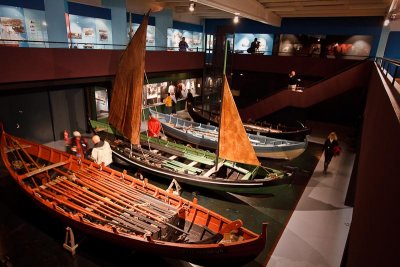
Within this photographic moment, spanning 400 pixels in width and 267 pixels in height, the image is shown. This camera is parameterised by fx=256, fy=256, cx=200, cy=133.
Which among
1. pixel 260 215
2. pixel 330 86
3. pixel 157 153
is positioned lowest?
pixel 260 215

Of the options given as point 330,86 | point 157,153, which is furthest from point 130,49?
point 330,86

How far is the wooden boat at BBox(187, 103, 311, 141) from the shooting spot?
12.5 metres

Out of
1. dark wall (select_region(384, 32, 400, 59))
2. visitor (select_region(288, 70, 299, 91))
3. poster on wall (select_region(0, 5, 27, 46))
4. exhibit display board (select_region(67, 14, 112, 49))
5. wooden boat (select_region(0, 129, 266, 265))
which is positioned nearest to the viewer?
wooden boat (select_region(0, 129, 266, 265))

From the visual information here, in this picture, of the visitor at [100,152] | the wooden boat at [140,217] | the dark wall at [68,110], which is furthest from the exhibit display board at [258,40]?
the wooden boat at [140,217]

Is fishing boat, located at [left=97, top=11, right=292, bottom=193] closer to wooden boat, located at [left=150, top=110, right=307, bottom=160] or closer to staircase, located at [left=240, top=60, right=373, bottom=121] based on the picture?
wooden boat, located at [left=150, top=110, right=307, bottom=160]

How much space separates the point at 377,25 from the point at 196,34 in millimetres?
14617

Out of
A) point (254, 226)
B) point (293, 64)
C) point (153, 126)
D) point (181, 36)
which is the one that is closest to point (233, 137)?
point (254, 226)

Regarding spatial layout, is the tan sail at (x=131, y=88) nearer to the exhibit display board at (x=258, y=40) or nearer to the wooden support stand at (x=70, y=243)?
the wooden support stand at (x=70, y=243)

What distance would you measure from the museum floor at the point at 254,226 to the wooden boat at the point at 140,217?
31.3 inches

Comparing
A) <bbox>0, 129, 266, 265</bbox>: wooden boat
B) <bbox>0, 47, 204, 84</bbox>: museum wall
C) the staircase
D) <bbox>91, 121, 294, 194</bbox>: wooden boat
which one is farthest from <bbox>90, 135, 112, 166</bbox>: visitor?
the staircase

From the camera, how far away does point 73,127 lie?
13008mm

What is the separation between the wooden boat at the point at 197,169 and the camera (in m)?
7.71

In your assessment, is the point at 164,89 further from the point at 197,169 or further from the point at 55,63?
the point at 197,169

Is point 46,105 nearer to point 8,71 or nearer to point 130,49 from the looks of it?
point 8,71
